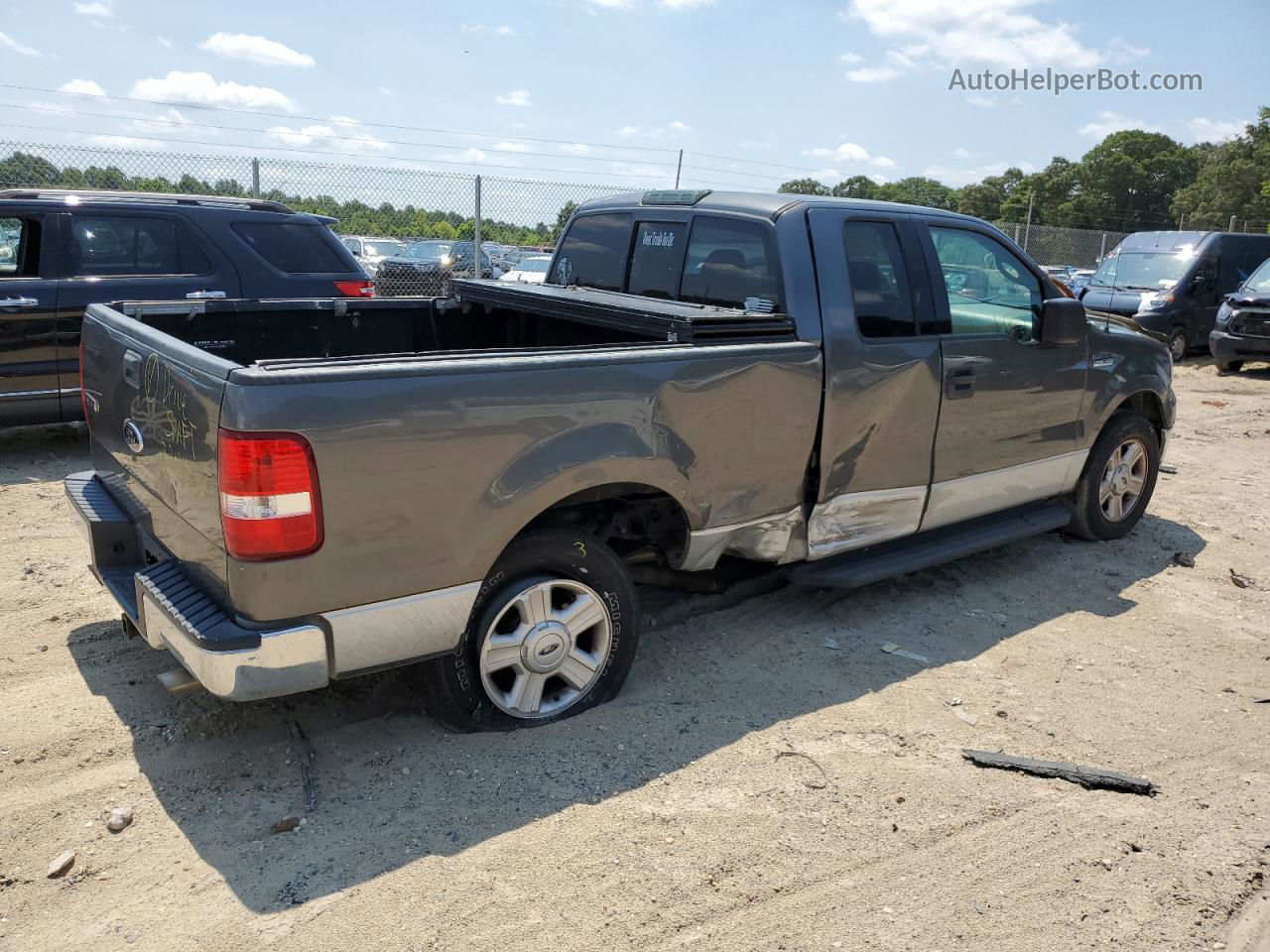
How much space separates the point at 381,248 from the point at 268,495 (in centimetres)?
1504

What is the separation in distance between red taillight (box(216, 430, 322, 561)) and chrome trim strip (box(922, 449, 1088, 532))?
305 centimetres

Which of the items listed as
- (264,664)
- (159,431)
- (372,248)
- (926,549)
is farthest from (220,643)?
(372,248)

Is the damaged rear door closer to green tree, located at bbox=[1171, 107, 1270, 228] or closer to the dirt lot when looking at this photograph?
the dirt lot

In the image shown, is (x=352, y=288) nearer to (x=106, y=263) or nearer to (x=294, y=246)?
(x=294, y=246)

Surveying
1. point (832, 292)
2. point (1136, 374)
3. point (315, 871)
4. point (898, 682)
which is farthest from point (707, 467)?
point (1136, 374)

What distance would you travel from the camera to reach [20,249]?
7180mm

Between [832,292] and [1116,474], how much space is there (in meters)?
2.89

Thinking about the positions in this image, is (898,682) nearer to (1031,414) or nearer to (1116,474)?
(1031,414)

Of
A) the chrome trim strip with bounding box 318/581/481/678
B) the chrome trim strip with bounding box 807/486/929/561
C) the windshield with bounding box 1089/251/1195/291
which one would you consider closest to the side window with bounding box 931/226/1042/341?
the chrome trim strip with bounding box 807/486/929/561

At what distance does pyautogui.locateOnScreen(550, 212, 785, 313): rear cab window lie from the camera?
14.2 feet

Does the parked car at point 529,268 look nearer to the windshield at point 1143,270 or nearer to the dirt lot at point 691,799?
the windshield at point 1143,270

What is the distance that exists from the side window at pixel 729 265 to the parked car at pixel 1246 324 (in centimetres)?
1232

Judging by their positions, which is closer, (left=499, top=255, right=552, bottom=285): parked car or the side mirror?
the side mirror

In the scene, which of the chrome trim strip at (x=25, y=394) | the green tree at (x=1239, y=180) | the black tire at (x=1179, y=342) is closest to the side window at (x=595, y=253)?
the chrome trim strip at (x=25, y=394)
